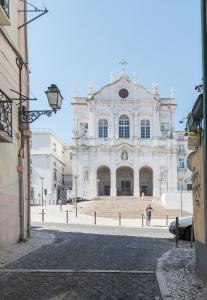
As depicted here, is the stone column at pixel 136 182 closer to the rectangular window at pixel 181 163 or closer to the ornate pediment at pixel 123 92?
the ornate pediment at pixel 123 92

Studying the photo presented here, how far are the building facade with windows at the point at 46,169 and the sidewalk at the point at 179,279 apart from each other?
61061mm

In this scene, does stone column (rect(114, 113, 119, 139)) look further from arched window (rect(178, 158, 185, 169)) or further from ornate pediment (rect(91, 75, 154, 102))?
arched window (rect(178, 158, 185, 169))

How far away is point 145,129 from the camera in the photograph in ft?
250

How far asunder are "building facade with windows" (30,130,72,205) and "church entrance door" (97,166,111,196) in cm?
725

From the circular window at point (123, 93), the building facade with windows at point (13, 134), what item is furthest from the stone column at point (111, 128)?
the building facade with windows at point (13, 134)

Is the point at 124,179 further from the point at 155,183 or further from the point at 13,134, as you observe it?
the point at 13,134

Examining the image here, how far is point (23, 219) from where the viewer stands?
1666 centimetres

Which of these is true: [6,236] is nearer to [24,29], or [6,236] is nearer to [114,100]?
[24,29]

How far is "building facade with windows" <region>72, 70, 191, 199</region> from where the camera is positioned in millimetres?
73875

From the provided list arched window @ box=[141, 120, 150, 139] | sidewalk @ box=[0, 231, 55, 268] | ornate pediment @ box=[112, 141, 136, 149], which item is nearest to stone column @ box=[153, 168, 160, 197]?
ornate pediment @ box=[112, 141, 136, 149]

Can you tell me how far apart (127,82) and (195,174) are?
6902 cm

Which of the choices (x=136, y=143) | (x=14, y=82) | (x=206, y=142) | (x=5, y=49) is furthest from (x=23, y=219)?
(x=136, y=143)

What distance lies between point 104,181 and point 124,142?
268 inches

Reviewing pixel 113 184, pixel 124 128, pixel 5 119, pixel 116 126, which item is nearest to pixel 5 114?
pixel 5 119
